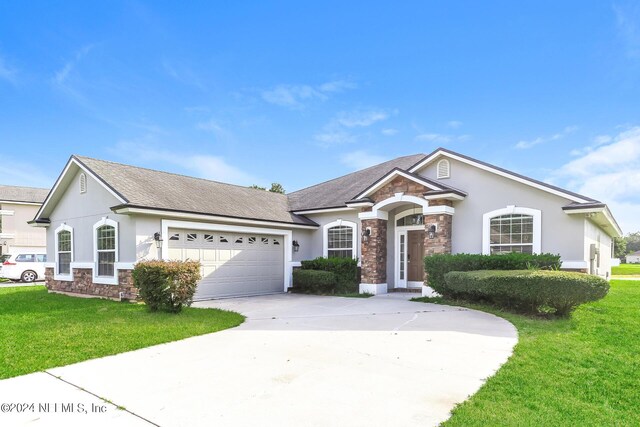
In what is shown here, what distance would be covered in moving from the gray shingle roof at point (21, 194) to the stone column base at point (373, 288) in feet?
89.7

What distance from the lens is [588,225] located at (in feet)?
38.8

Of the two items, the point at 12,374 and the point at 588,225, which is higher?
the point at 588,225

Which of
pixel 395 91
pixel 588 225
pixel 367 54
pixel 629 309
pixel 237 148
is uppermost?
pixel 367 54

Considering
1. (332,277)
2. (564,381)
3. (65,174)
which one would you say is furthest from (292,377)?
(65,174)

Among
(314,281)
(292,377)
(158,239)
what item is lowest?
(314,281)

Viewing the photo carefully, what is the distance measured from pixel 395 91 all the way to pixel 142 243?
10.6 metres

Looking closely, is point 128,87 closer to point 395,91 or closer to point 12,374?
point 395,91

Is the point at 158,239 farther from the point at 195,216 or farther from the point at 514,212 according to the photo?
the point at 514,212

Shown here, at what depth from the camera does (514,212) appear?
39.2ft

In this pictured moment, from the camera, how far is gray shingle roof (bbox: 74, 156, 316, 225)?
1223 centimetres

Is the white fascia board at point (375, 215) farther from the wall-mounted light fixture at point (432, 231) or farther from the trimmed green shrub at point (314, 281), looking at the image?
the trimmed green shrub at point (314, 281)

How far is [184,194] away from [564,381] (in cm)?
1216

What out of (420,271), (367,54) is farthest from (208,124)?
(420,271)

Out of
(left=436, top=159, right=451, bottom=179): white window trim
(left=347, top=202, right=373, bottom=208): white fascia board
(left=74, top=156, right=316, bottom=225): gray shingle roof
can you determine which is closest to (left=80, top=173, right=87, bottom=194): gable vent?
(left=74, top=156, right=316, bottom=225): gray shingle roof
